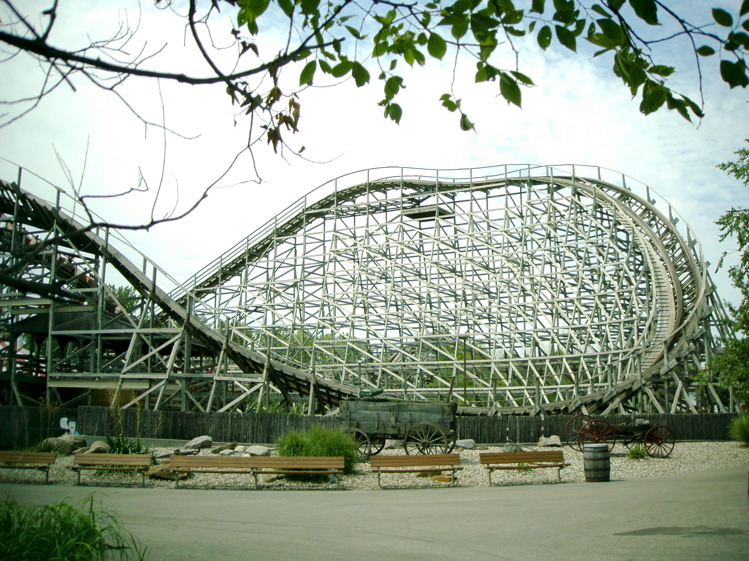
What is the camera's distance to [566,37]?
3535 mm

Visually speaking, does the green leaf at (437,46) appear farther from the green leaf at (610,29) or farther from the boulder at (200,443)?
the boulder at (200,443)

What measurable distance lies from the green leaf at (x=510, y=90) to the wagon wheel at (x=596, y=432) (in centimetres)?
1393

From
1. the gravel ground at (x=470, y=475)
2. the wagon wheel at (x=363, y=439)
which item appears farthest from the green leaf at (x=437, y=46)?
the wagon wheel at (x=363, y=439)

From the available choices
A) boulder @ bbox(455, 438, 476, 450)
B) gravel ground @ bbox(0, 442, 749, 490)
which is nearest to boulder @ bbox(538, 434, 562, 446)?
gravel ground @ bbox(0, 442, 749, 490)

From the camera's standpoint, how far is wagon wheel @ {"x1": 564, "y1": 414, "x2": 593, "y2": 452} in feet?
57.9

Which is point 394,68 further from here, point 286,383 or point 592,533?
point 286,383

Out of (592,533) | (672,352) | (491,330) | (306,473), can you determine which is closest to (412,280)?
(491,330)

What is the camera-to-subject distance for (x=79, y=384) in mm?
23750

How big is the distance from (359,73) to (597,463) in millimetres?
10333

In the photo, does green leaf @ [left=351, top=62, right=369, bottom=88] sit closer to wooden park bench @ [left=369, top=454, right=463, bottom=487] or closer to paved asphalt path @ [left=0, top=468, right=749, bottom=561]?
paved asphalt path @ [left=0, top=468, right=749, bottom=561]

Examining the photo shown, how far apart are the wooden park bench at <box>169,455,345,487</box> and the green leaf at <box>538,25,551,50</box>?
9.00m

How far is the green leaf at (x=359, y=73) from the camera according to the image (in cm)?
367

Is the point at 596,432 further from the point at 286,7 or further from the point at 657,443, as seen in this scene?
the point at 286,7

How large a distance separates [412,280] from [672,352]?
933 centimetres
